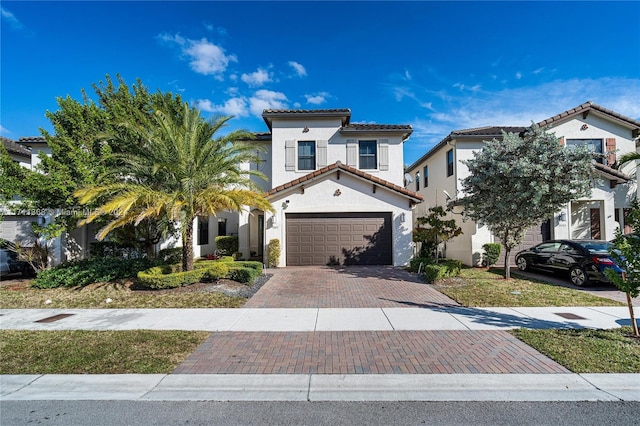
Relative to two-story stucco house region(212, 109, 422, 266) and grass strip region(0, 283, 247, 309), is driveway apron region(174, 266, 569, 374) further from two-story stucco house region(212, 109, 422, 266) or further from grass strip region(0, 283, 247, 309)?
two-story stucco house region(212, 109, 422, 266)

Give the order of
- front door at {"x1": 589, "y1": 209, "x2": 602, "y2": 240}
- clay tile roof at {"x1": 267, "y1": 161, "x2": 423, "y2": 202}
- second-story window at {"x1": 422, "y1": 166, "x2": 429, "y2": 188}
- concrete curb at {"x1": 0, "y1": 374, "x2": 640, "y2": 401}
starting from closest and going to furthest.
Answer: concrete curb at {"x1": 0, "y1": 374, "x2": 640, "y2": 401}, clay tile roof at {"x1": 267, "y1": 161, "x2": 423, "y2": 202}, front door at {"x1": 589, "y1": 209, "x2": 602, "y2": 240}, second-story window at {"x1": 422, "y1": 166, "x2": 429, "y2": 188}

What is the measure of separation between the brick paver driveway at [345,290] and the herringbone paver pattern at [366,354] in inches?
85.9

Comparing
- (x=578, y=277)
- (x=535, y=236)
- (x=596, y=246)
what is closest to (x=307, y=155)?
(x=535, y=236)

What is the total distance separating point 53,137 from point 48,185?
1974 millimetres

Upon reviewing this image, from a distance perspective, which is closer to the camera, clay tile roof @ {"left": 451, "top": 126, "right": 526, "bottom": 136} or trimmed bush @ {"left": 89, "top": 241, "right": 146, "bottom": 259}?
trimmed bush @ {"left": 89, "top": 241, "right": 146, "bottom": 259}

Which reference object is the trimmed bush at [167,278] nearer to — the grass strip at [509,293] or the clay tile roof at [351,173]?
the clay tile roof at [351,173]

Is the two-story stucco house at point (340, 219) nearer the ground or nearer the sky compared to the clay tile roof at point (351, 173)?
nearer the ground

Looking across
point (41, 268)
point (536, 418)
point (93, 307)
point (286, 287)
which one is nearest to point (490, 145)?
point (286, 287)

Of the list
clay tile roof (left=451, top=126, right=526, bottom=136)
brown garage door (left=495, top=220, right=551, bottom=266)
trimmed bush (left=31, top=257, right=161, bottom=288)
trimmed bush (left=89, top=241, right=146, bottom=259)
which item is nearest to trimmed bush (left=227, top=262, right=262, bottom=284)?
trimmed bush (left=31, top=257, right=161, bottom=288)

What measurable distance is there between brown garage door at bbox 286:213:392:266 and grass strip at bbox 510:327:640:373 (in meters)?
8.95

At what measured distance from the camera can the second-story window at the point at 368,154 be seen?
1736cm

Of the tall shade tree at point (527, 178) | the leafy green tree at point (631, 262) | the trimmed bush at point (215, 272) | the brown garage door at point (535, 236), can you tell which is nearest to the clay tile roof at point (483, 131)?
the brown garage door at point (535, 236)

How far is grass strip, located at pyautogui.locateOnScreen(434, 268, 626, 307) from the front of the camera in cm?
817

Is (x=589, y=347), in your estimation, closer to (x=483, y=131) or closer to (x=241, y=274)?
(x=241, y=274)
